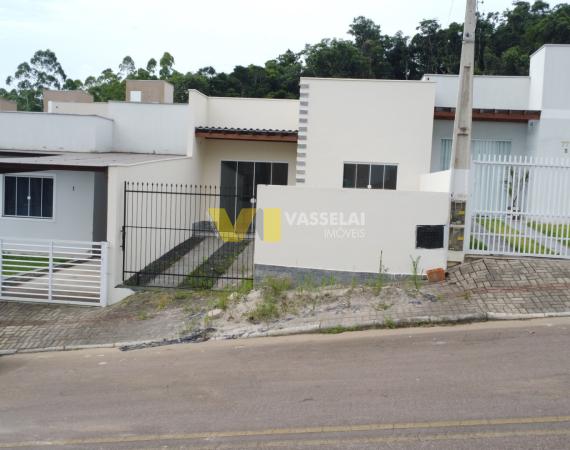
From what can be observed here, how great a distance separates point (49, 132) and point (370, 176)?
10969mm

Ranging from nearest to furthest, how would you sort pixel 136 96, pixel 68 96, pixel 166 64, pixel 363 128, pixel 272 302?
pixel 272 302, pixel 363 128, pixel 136 96, pixel 68 96, pixel 166 64

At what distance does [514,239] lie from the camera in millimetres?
11000

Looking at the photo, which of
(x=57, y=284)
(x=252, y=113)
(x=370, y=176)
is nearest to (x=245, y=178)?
(x=252, y=113)

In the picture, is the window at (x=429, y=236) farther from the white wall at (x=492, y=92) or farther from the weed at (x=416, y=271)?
the white wall at (x=492, y=92)

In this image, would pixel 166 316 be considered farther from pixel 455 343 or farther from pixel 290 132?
pixel 290 132

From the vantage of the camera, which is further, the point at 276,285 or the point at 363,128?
the point at 363,128

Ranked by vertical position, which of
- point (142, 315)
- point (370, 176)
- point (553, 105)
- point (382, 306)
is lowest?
point (142, 315)

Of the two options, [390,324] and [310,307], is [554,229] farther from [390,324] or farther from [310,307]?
[310,307]

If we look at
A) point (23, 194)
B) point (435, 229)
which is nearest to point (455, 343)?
point (435, 229)

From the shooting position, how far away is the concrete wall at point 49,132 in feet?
67.1

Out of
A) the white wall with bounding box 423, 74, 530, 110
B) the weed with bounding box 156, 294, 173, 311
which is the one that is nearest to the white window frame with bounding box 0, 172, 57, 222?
the weed with bounding box 156, 294, 173, 311

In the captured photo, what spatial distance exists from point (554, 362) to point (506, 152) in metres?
12.2

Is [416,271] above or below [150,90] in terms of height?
below

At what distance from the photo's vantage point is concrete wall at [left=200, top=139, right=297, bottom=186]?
2180cm
